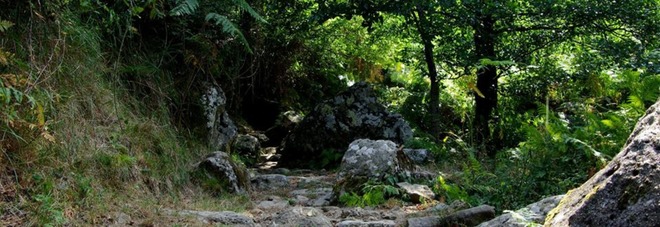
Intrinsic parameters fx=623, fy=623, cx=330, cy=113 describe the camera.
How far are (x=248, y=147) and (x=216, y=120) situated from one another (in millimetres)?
1478

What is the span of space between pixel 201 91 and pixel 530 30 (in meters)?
5.07

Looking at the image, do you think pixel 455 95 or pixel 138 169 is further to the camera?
pixel 455 95

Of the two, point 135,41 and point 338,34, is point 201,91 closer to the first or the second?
point 135,41

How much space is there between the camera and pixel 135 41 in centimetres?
727

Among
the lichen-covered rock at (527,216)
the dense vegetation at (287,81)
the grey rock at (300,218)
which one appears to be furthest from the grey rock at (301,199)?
the lichen-covered rock at (527,216)

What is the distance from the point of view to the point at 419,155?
29.9 ft

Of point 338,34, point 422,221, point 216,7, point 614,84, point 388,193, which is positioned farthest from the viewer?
point 338,34

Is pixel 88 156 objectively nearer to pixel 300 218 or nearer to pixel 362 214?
pixel 300 218

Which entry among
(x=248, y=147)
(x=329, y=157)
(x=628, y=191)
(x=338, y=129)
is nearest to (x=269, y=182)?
(x=329, y=157)

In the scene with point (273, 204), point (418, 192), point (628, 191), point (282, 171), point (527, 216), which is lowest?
point (273, 204)

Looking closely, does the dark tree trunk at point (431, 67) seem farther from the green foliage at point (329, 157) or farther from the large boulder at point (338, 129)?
the green foliage at point (329, 157)

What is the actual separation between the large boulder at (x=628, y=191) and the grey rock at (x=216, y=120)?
5.93m

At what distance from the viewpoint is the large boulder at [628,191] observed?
231 centimetres

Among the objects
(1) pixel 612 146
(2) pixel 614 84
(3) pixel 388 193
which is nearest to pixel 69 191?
(3) pixel 388 193
